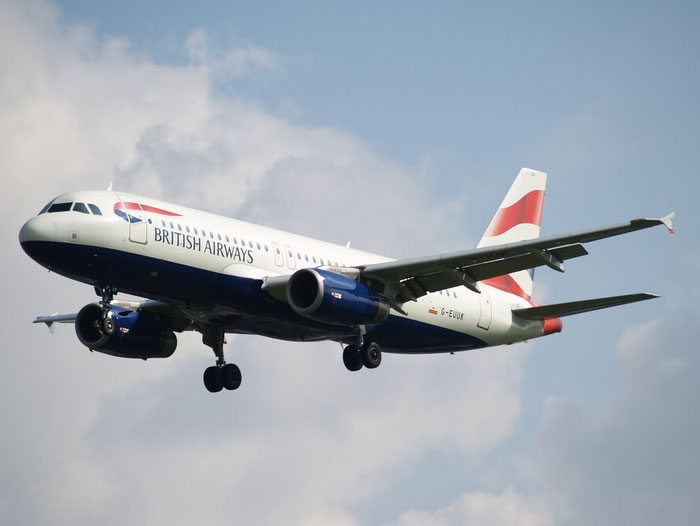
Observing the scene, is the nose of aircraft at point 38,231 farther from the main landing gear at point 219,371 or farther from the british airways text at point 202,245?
the main landing gear at point 219,371

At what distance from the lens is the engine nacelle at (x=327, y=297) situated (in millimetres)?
41294

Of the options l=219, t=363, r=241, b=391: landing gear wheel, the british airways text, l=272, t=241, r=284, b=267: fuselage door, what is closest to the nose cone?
the british airways text

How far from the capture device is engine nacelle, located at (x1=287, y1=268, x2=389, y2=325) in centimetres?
4129

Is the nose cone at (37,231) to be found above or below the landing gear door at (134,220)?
below

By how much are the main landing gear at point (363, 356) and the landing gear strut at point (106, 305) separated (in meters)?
8.87

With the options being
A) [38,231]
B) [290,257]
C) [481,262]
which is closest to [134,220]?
[38,231]

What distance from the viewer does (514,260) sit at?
138ft

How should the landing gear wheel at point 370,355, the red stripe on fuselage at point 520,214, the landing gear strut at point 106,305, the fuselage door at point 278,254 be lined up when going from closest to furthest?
the landing gear strut at point 106,305
the fuselage door at point 278,254
the landing gear wheel at point 370,355
the red stripe on fuselage at point 520,214

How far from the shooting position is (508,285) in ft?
171

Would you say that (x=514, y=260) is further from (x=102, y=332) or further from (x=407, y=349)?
(x=102, y=332)

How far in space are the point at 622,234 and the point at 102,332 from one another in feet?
60.6

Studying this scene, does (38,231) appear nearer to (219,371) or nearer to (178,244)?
(178,244)

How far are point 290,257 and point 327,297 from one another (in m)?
3.17

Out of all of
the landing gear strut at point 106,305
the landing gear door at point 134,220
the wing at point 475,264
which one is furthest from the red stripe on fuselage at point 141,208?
the wing at point 475,264
